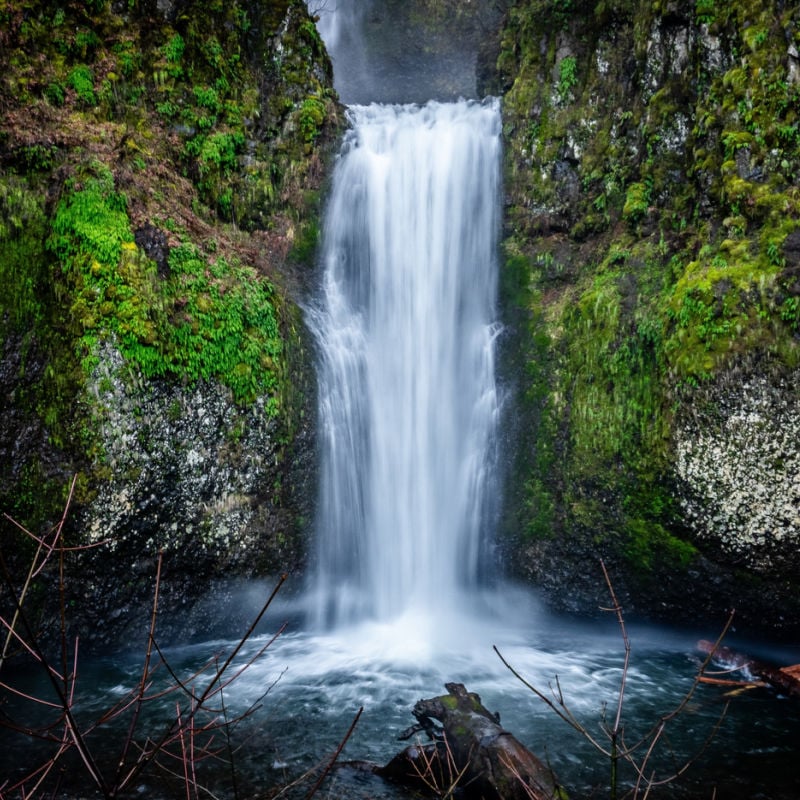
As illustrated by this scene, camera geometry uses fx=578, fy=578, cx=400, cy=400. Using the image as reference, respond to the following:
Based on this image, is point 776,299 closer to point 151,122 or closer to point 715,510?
point 715,510

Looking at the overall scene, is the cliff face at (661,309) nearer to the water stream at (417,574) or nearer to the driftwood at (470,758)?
the water stream at (417,574)

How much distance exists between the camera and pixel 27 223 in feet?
22.1

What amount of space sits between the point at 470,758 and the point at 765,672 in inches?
163

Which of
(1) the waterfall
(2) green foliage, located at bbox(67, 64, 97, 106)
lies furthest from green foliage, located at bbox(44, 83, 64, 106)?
(1) the waterfall

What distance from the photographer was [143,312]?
269 inches

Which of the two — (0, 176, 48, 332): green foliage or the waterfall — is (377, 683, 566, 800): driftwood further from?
(0, 176, 48, 332): green foliage

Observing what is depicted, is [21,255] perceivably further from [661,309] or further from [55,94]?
[661,309]

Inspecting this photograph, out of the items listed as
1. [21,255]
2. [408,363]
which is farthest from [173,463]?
[408,363]

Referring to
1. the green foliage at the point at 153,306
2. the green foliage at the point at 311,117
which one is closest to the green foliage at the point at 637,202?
the green foliage at the point at 153,306

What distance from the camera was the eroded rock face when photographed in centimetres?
633

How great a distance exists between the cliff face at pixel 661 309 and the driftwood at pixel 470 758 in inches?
145

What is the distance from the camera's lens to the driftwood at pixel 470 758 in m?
3.62

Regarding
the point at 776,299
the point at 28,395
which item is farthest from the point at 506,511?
the point at 28,395

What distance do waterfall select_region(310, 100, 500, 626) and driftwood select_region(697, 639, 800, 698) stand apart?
3156mm
